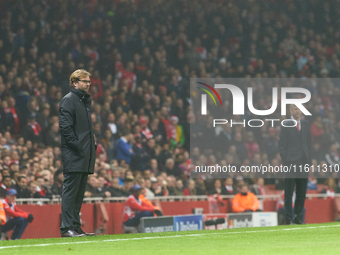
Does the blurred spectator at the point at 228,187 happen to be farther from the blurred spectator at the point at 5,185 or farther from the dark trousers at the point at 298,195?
the blurred spectator at the point at 5,185

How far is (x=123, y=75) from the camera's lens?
704 inches

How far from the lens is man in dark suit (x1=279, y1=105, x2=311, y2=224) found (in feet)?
32.2

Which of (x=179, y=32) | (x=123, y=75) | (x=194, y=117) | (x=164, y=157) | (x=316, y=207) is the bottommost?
(x=316, y=207)

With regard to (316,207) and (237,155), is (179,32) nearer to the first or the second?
(237,155)

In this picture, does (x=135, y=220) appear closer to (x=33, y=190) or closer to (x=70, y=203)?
(x=33, y=190)

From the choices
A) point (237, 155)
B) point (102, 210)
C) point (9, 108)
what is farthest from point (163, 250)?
point (237, 155)

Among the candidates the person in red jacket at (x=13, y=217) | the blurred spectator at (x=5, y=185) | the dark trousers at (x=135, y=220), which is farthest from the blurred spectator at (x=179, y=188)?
the blurred spectator at (x=5, y=185)

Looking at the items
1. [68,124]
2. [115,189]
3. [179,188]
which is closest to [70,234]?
Answer: [68,124]

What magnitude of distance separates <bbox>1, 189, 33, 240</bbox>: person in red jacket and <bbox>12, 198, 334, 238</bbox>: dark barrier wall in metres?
0.13

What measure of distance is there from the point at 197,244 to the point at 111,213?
6.63m

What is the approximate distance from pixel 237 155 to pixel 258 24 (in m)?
7.14

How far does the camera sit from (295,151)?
9922mm

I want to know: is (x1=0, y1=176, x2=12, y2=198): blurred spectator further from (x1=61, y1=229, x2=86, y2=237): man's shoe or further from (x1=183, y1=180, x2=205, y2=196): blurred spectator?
(x1=183, y1=180, x2=205, y2=196): blurred spectator

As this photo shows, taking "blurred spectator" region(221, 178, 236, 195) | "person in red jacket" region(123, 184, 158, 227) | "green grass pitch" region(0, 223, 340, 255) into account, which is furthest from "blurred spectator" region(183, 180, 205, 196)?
"green grass pitch" region(0, 223, 340, 255)
